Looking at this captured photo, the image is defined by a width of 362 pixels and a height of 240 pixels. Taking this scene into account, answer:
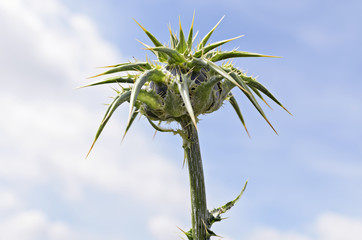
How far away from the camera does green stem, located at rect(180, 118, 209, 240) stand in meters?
7.32

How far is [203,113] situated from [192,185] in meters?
1.26

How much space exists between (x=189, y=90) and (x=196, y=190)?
1.75 metres

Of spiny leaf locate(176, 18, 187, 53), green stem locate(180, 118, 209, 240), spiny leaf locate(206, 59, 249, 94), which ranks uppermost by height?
spiny leaf locate(176, 18, 187, 53)

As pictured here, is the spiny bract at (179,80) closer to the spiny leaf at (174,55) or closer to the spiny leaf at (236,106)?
the spiny leaf at (174,55)

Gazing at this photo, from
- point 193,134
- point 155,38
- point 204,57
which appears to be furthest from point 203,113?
point 155,38

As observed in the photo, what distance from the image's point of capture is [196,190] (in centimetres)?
736

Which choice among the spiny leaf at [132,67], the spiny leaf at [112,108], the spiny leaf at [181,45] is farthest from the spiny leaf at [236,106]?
the spiny leaf at [112,108]

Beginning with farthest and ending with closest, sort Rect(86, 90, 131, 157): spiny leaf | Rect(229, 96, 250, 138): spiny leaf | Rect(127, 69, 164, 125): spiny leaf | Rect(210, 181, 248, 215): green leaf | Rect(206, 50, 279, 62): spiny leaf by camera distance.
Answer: Rect(229, 96, 250, 138): spiny leaf → Rect(210, 181, 248, 215): green leaf → Rect(206, 50, 279, 62): spiny leaf → Rect(86, 90, 131, 157): spiny leaf → Rect(127, 69, 164, 125): spiny leaf

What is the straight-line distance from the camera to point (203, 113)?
7.41 m

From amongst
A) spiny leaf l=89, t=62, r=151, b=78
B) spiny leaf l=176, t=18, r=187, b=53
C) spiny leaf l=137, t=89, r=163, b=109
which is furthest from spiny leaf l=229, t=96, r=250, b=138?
spiny leaf l=89, t=62, r=151, b=78

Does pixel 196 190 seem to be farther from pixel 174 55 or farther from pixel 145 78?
pixel 174 55

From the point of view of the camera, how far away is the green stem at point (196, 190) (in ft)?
24.0

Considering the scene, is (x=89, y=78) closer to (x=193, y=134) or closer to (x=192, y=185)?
(x=193, y=134)

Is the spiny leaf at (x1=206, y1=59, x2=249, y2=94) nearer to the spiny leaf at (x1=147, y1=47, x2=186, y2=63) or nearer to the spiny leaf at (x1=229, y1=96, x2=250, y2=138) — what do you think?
the spiny leaf at (x1=147, y1=47, x2=186, y2=63)
